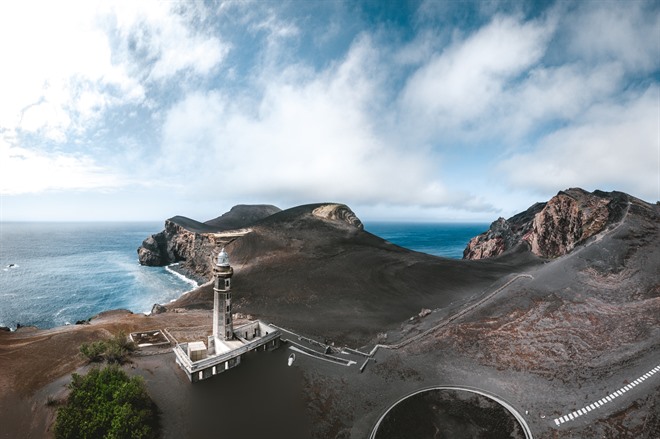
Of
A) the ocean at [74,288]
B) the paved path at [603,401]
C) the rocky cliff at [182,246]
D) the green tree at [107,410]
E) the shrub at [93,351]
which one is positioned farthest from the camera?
the rocky cliff at [182,246]

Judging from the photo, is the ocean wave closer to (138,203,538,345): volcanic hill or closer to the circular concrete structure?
(138,203,538,345): volcanic hill

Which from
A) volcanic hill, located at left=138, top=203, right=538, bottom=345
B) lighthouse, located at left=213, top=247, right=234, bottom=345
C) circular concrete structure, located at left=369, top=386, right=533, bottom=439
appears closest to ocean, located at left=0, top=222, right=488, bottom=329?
volcanic hill, located at left=138, top=203, right=538, bottom=345

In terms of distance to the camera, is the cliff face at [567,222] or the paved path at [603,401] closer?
the paved path at [603,401]

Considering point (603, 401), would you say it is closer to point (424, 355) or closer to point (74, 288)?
point (424, 355)

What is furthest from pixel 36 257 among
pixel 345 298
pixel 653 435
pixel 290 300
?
pixel 653 435

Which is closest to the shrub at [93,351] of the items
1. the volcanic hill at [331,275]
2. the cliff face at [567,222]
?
the volcanic hill at [331,275]

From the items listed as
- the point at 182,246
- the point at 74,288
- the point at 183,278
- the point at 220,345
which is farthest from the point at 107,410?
the point at 182,246

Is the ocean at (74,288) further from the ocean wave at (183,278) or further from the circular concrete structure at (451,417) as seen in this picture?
the circular concrete structure at (451,417)
